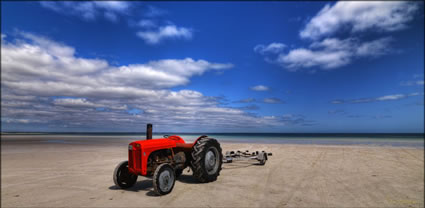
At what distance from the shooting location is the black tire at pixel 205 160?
23.6 feet

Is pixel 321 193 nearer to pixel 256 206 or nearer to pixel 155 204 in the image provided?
pixel 256 206

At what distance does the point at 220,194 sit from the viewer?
6230 millimetres

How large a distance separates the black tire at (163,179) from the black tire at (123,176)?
146 centimetres

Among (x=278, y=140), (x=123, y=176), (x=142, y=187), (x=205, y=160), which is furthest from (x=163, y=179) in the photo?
(x=278, y=140)

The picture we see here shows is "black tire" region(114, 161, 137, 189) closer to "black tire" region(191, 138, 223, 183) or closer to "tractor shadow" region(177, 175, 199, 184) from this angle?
"tractor shadow" region(177, 175, 199, 184)

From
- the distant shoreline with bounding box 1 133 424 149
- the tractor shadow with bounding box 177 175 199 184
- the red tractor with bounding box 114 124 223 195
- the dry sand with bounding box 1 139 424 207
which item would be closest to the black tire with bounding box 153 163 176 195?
the red tractor with bounding box 114 124 223 195

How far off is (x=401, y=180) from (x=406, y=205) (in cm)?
294

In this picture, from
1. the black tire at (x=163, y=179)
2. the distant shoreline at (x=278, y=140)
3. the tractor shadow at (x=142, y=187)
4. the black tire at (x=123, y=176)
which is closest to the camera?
the black tire at (x=163, y=179)

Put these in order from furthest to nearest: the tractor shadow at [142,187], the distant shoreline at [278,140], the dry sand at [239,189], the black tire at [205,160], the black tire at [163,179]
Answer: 1. the distant shoreline at [278,140]
2. the black tire at [205,160]
3. the tractor shadow at [142,187]
4. the black tire at [163,179]
5. the dry sand at [239,189]

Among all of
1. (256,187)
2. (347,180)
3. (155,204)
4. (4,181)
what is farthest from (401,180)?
(4,181)

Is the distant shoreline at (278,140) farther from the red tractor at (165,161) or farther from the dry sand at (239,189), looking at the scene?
the red tractor at (165,161)

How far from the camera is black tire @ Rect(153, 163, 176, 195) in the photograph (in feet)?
19.6

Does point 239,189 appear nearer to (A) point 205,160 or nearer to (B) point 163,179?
(A) point 205,160

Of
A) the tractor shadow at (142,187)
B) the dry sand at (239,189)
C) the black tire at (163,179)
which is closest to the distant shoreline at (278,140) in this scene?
the dry sand at (239,189)
